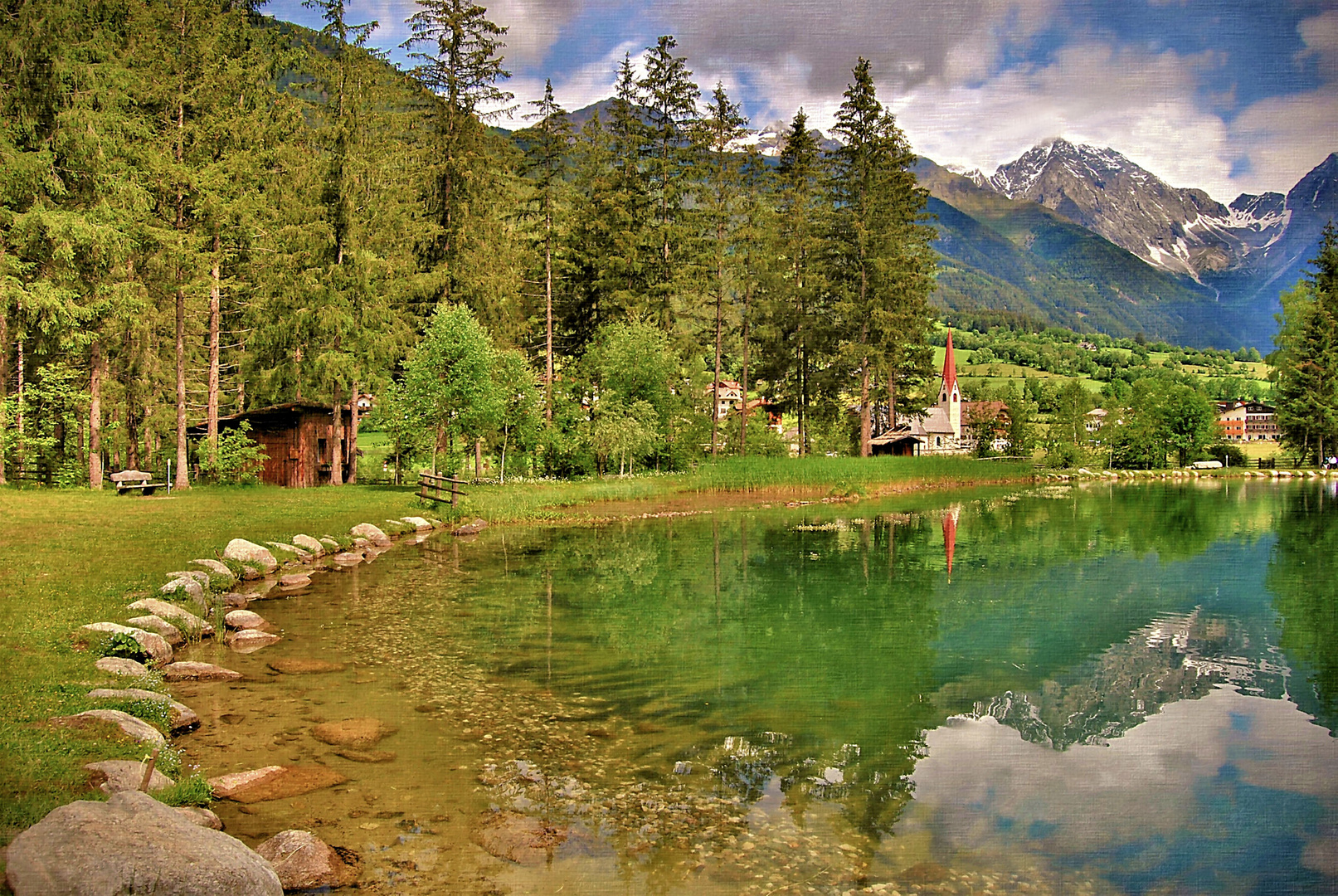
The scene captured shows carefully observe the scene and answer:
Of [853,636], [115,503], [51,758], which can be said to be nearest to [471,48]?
[115,503]

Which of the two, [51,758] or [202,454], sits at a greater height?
[202,454]

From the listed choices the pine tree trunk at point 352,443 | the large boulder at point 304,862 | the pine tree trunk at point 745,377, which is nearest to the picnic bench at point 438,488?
the pine tree trunk at point 352,443

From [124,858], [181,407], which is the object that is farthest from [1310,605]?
[181,407]

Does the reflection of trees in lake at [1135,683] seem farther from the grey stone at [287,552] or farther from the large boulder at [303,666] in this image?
the grey stone at [287,552]

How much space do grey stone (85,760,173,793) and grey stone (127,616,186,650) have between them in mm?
5722

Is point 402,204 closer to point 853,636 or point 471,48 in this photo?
point 471,48

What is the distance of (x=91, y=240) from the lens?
27.6 metres

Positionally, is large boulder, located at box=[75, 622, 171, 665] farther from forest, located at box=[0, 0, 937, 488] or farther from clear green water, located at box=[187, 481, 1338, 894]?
forest, located at box=[0, 0, 937, 488]

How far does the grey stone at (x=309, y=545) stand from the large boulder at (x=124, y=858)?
673 inches

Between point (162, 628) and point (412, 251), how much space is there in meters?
32.4

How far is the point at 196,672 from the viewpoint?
11.8 metres

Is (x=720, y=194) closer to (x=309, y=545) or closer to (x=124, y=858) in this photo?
(x=309, y=545)

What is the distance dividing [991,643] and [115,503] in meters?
25.7

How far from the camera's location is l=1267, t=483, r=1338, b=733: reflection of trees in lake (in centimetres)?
1234
